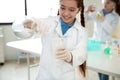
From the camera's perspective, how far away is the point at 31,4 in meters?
1.68

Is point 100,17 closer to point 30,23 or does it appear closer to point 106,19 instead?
point 106,19

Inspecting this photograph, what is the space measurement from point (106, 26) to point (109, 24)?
0.09 ft

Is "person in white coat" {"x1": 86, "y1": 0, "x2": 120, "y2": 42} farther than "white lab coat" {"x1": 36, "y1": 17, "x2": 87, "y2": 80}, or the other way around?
"person in white coat" {"x1": 86, "y1": 0, "x2": 120, "y2": 42}

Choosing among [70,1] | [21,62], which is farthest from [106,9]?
[21,62]

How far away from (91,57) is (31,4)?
65 cm

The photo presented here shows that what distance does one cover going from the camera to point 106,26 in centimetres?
148

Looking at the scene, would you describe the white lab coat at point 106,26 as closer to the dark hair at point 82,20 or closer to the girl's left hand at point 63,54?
the dark hair at point 82,20

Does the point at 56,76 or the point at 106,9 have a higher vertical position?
the point at 106,9

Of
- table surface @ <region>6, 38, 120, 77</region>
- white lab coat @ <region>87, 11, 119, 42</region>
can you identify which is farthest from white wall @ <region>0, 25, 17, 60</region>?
white lab coat @ <region>87, 11, 119, 42</region>

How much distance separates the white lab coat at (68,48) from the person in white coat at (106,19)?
0.28m

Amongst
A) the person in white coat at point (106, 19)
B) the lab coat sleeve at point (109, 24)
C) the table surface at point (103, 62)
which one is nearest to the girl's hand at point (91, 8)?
the person in white coat at point (106, 19)

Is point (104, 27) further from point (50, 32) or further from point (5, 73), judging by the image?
point (5, 73)

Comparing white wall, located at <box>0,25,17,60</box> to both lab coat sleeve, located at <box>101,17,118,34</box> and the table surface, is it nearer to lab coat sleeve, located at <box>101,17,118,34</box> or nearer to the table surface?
the table surface

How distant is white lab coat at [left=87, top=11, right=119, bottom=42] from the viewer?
146 centimetres
